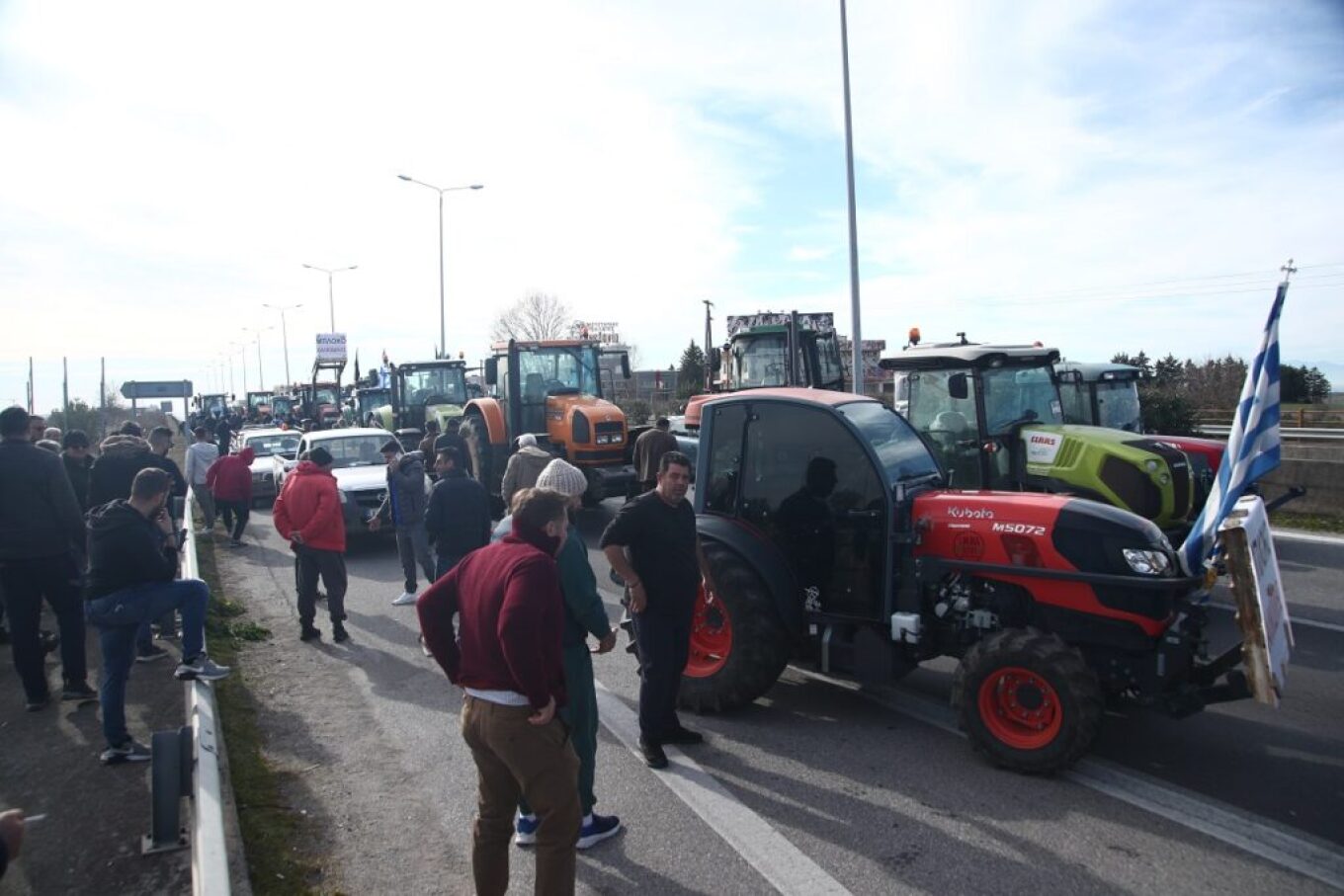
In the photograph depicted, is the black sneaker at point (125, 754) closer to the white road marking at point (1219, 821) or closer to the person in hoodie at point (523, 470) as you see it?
the person in hoodie at point (523, 470)

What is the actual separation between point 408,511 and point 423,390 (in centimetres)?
1298

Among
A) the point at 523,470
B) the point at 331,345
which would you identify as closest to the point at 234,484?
the point at 523,470

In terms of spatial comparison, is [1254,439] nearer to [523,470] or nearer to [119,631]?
[523,470]

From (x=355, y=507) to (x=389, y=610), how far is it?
3.61m

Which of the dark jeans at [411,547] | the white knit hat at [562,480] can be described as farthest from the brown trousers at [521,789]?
the dark jeans at [411,547]

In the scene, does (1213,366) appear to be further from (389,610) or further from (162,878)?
(162,878)

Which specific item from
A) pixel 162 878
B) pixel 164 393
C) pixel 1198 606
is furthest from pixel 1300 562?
pixel 164 393

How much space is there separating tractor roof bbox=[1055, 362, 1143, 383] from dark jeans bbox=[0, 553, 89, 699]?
1096 centimetres

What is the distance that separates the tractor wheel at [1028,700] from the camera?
4590mm

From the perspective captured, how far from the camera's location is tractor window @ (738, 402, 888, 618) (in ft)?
18.1

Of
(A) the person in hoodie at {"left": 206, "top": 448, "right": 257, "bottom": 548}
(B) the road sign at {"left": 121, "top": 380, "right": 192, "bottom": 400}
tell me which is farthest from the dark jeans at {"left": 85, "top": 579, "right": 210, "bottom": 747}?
(B) the road sign at {"left": 121, "top": 380, "right": 192, "bottom": 400}

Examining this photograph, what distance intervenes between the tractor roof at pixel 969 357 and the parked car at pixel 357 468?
6537mm

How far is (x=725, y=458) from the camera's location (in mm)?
6203

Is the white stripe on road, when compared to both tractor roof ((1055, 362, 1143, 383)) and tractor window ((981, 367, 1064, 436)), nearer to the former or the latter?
tractor window ((981, 367, 1064, 436))
